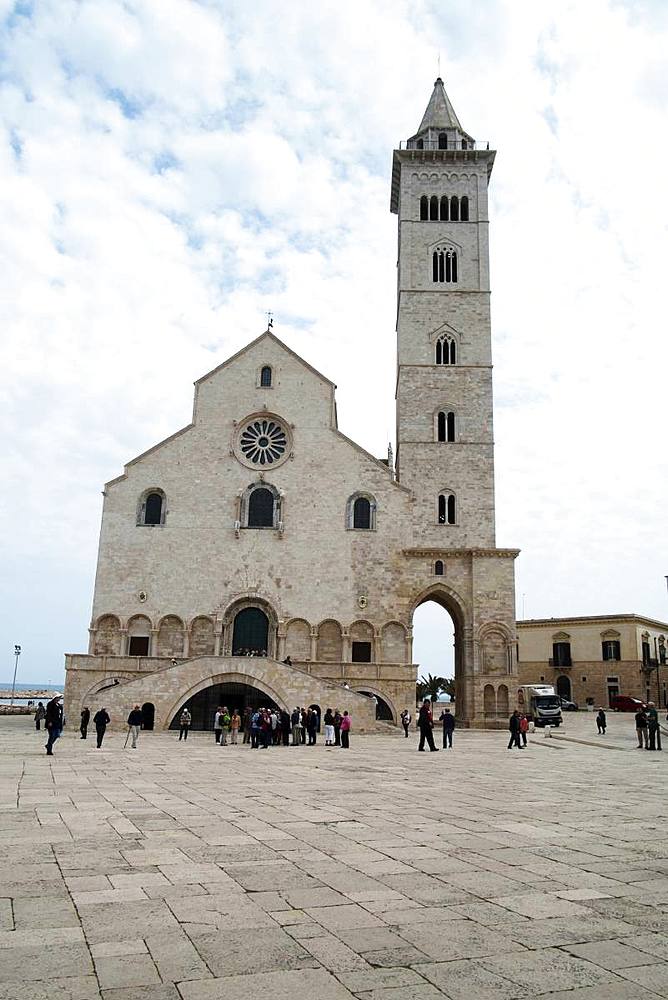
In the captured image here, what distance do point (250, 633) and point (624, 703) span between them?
30293 mm

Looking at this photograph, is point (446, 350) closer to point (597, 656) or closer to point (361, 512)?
point (361, 512)

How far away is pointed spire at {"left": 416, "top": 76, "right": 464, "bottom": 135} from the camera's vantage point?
4594 cm

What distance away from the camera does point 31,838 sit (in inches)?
334

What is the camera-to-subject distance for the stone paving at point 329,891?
4566mm

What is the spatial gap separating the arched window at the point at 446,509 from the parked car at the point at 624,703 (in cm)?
2218

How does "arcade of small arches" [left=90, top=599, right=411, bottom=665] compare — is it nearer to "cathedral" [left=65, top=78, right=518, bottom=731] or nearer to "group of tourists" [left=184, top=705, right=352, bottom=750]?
"cathedral" [left=65, top=78, right=518, bottom=731]

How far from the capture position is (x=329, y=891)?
21.1 ft

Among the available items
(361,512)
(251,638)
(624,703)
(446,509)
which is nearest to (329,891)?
(251,638)

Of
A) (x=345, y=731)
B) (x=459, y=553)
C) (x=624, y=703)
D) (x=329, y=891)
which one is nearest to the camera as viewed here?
(x=329, y=891)

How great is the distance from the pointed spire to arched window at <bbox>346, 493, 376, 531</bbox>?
76.9ft

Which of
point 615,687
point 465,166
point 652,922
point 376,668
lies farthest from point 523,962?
point 615,687

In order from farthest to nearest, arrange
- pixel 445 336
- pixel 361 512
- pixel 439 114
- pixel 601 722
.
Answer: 1. pixel 439 114
2. pixel 445 336
3. pixel 361 512
4. pixel 601 722

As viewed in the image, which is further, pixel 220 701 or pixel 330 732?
pixel 220 701

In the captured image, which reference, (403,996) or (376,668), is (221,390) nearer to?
(376,668)
